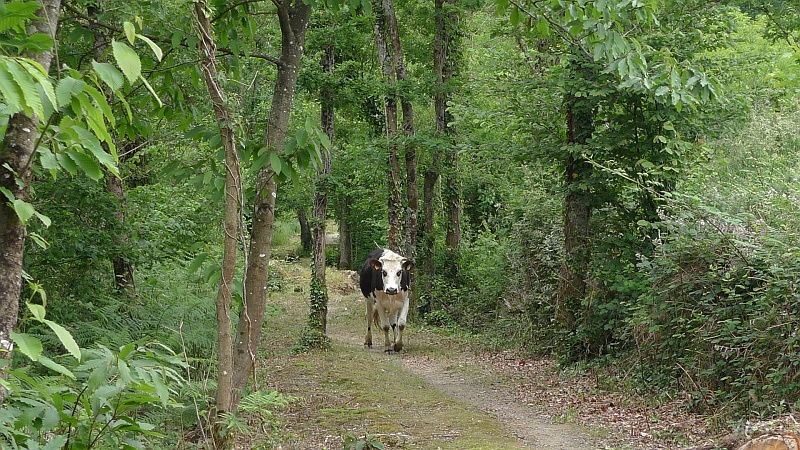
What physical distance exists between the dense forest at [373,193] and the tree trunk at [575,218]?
0.04 m

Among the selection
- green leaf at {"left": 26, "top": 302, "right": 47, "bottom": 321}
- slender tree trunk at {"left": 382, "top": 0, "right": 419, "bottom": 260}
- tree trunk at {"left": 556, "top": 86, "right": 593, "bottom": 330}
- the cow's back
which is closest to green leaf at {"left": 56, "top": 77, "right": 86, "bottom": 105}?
green leaf at {"left": 26, "top": 302, "right": 47, "bottom": 321}

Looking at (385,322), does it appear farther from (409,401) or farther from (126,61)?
(126,61)

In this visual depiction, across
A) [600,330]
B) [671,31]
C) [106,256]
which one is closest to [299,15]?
[106,256]

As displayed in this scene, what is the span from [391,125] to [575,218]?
7.09 m

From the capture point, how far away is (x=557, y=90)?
11.8 meters

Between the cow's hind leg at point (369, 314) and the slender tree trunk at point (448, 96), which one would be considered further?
the slender tree trunk at point (448, 96)

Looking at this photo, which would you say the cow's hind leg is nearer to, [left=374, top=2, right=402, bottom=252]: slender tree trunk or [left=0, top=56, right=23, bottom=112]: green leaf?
[left=374, top=2, right=402, bottom=252]: slender tree trunk

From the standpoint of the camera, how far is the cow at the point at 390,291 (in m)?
15.7

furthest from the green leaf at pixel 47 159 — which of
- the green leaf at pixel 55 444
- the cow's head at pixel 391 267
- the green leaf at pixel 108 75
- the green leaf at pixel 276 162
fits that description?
the cow's head at pixel 391 267

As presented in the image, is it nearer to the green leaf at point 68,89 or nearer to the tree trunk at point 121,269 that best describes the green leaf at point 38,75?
the green leaf at point 68,89

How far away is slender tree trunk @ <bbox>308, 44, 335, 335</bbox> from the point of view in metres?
15.9

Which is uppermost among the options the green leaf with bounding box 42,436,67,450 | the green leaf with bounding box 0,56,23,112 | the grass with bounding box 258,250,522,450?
the green leaf with bounding box 0,56,23,112

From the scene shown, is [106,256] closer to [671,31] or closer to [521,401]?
[521,401]

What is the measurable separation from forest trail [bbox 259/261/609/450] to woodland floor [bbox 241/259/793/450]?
15mm
